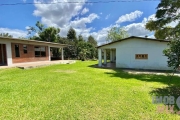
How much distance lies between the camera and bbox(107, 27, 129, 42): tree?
35.9 m

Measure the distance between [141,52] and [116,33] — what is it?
2547cm

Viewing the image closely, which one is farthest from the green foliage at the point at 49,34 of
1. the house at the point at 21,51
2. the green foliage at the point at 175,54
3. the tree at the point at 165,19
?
the green foliage at the point at 175,54

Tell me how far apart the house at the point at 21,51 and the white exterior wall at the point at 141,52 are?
10.2 metres

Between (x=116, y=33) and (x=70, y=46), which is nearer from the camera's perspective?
(x=70, y=46)

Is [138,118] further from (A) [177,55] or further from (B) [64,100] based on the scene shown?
(A) [177,55]

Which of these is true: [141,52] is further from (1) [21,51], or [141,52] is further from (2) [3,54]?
(2) [3,54]

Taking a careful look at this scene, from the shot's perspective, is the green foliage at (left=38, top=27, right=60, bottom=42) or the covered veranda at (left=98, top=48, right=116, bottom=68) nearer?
the covered veranda at (left=98, top=48, right=116, bottom=68)

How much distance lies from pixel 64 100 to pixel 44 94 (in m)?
1.12

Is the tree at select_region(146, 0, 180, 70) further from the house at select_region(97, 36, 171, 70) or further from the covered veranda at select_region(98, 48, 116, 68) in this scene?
the covered veranda at select_region(98, 48, 116, 68)

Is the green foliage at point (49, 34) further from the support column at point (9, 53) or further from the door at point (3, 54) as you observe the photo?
the support column at point (9, 53)

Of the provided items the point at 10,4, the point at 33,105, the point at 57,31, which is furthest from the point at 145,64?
the point at 57,31

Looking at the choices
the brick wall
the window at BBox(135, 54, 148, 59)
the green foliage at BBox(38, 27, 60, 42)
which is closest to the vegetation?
the green foliage at BBox(38, 27, 60, 42)

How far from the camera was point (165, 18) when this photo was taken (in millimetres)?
11062

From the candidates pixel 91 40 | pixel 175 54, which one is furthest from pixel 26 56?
pixel 91 40
